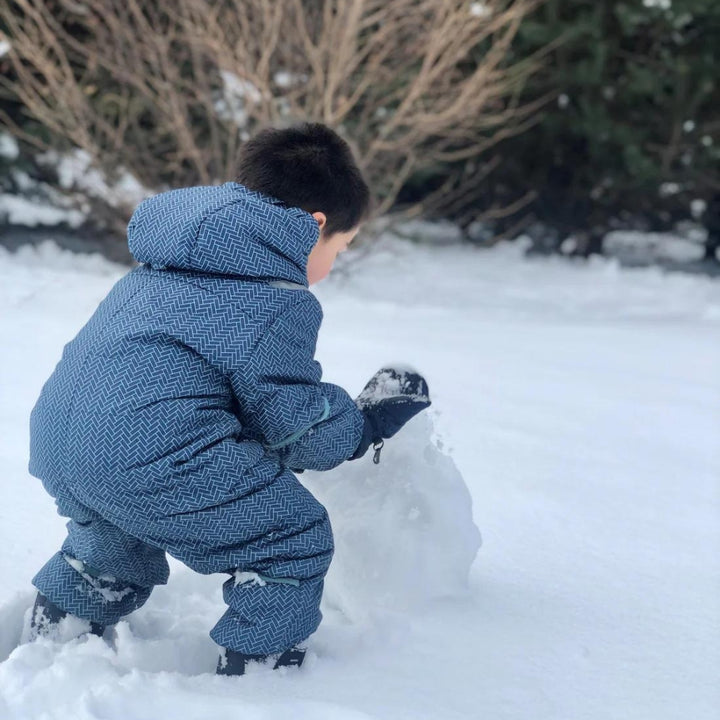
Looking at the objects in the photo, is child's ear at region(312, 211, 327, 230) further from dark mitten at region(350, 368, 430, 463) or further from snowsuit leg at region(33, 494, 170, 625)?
snowsuit leg at region(33, 494, 170, 625)

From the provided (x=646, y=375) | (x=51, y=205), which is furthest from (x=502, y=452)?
(x=51, y=205)

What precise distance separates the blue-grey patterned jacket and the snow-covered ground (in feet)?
0.96

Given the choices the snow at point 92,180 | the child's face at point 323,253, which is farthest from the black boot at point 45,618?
the snow at point 92,180

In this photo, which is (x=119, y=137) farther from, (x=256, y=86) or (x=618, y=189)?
(x=618, y=189)

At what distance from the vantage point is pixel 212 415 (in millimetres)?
1532

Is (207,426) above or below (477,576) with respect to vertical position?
above

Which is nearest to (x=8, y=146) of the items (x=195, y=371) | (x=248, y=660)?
(x=195, y=371)

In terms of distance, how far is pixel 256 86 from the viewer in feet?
16.6

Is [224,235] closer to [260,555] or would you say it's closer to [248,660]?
[260,555]

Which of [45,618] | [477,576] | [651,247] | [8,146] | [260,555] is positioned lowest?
[651,247]

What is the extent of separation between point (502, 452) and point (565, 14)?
4.64 meters

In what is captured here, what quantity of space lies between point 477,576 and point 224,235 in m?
0.92

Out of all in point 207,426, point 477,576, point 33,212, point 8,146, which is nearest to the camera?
point 207,426

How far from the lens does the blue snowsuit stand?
4.98 feet
